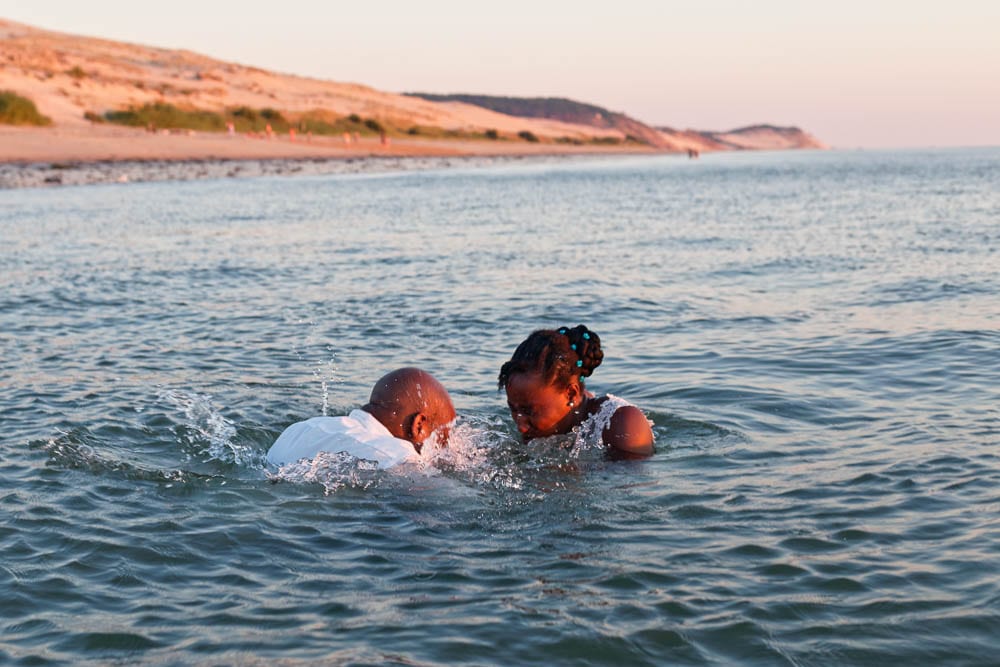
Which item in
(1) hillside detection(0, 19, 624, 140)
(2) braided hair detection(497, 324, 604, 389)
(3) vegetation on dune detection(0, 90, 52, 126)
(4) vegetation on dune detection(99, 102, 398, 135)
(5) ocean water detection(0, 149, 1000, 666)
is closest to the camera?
(5) ocean water detection(0, 149, 1000, 666)

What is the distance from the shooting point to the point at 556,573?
486cm

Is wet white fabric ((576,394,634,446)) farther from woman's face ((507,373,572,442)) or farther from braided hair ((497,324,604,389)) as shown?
braided hair ((497,324,604,389))

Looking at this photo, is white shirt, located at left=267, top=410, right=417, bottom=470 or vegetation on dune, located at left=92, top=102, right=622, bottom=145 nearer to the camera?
white shirt, located at left=267, top=410, right=417, bottom=470

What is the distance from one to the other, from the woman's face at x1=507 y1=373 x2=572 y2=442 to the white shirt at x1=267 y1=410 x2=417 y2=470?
2.32ft

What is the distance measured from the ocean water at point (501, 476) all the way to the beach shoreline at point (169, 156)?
75.4 feet

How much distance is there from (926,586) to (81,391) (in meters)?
6.46

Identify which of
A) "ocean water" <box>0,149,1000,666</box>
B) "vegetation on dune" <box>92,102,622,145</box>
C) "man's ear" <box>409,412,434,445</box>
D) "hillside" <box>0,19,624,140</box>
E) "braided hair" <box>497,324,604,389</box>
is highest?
"hillside" <box>0,19,624,140</box>

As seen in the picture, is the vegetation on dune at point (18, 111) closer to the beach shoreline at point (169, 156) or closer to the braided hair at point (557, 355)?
the beach shoreline at point (169, 156)

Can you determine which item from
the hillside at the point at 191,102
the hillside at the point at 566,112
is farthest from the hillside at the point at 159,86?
the hillside at the point at 566,112

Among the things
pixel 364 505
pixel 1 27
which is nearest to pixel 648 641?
pixel 364 505

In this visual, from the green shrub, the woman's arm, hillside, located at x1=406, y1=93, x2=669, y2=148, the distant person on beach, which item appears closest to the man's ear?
the distant person on beach

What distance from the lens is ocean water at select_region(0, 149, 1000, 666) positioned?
14.2 feet

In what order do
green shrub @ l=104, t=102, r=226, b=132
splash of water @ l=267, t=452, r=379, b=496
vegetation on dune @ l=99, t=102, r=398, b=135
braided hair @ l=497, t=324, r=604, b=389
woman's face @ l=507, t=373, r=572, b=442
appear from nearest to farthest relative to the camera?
1. splash of water @ l=267, t=452, r=379, b=496
2. braided hair @ l=497, t=324, r=604, b=389
3. woman's face @ l=507, t=373, r=572, b=442
4. green shrub @ l=104, t=102, r=226, b=132
5. vegetation on dune @ l=99, t=102, r=398, b=135

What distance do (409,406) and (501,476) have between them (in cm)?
70
